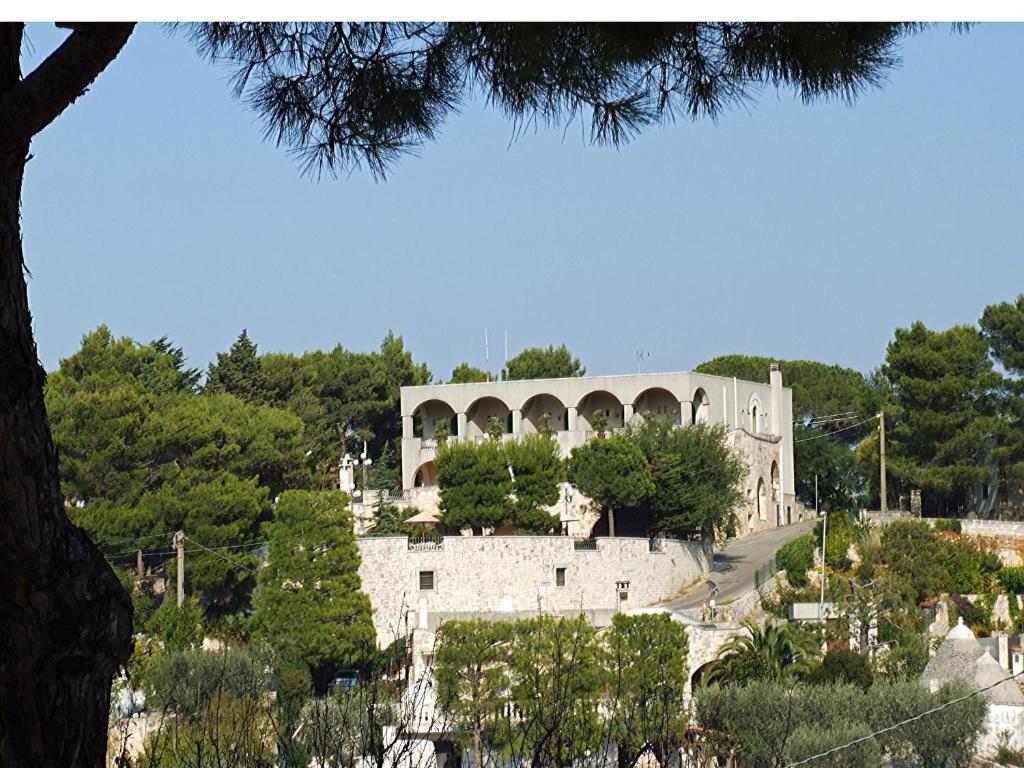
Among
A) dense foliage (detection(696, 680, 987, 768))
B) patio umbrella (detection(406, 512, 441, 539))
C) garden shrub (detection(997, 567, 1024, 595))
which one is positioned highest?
patio umbrella (detection(406, 512, 441, 539))

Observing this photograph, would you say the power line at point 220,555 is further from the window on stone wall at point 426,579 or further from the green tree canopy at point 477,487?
the green tree canopy at point 477,487

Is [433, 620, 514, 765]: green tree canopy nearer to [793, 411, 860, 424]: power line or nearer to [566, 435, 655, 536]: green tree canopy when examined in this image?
[566, 435, 655, 536]: green tree canopy

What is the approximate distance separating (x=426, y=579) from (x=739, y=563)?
706 centimetres

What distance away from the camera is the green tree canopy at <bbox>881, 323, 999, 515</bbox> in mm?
35625

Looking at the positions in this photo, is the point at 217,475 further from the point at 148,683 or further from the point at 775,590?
the point at 775,590

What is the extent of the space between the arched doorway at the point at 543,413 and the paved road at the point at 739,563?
5.78 metres

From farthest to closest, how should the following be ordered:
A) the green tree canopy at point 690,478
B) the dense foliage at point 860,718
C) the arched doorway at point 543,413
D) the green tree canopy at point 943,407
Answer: the arched doorway at point 543,413 → the green tree canopy at point 943,407 → the green tree canopy at point 690,478 → the dense foliage at point 860,718

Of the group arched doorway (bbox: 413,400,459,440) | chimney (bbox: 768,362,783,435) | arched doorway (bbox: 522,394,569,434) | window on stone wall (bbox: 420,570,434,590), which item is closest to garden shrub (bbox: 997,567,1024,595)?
window on stone wall (bbox: 420,570,434,590)

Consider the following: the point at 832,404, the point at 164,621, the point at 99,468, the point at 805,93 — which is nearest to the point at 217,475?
the point at 99,468

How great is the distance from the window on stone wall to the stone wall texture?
0.21 feet

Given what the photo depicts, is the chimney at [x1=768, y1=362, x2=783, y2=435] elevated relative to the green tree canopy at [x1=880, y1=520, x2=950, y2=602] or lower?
elevated

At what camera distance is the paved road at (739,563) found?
96.8ft

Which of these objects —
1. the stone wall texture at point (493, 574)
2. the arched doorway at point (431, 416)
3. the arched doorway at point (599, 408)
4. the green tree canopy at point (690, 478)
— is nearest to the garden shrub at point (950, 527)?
the green tree canopy at point (690, 478)

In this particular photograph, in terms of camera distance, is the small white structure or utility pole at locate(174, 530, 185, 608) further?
utility pole at locate(174, 530, 185, 608)
